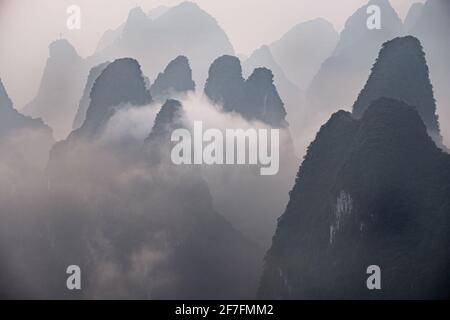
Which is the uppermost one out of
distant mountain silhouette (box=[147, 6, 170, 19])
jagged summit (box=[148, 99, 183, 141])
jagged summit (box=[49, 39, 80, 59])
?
distant mountain silhouette (box=[147, 6, 170, 19])

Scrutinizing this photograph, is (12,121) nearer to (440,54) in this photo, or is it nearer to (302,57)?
(302,57)

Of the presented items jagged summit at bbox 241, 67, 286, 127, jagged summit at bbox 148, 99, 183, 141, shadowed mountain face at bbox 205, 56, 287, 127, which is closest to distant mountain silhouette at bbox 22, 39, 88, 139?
jagged summit at bbox 148, 99, 183, 141

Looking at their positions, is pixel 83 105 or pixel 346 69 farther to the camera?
pixel 346 69

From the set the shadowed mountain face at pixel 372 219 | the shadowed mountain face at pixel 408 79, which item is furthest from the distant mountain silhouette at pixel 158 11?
the shadowed mountain face at pixel 372 219

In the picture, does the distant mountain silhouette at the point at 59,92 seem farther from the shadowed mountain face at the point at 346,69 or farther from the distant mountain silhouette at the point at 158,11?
the shadowed mountain face at the point at 346,69

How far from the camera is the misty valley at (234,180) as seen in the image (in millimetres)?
10602

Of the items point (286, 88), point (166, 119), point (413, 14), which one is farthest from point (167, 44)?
point (413, 14)

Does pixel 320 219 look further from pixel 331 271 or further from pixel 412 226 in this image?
pixel 412 226

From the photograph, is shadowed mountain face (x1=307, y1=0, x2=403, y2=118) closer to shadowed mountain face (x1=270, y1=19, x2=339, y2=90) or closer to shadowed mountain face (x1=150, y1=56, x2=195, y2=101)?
shadowed mountain face (x1=270, y1=19, x2=339, y2=90)

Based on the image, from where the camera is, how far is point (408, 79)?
47.1 ft

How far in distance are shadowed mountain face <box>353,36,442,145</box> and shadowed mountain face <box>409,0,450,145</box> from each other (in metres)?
0.51

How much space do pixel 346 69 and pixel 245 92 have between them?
21.7ft

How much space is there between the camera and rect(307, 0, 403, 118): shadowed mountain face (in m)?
19.4

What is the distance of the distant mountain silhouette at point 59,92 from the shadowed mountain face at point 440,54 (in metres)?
10.1
